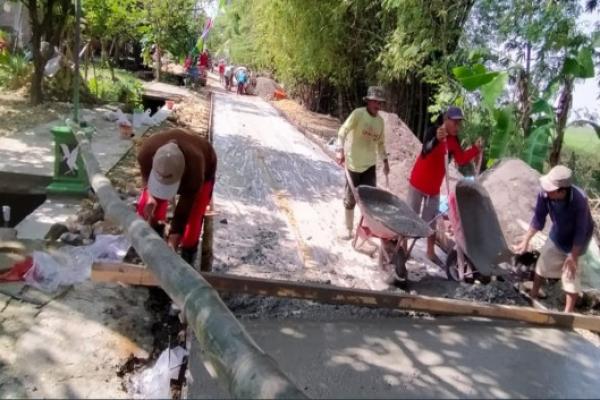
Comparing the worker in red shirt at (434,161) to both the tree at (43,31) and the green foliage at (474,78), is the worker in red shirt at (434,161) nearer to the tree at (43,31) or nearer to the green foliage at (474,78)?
the green foliage at (474,78)

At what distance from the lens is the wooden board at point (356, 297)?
375 cm

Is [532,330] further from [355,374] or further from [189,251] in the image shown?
[189,251]

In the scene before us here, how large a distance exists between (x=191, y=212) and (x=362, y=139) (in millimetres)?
2292

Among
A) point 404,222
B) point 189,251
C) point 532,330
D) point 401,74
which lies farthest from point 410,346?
point 401,74

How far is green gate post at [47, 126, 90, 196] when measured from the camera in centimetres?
584

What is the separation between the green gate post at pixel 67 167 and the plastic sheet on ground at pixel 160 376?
3260mm

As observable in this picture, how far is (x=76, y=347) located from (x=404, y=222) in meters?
3.03

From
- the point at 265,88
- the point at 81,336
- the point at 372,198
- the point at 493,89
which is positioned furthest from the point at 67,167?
the point at 265,88

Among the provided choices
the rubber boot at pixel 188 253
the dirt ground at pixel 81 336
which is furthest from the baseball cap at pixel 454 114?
the dirt ground at pixel 81 336

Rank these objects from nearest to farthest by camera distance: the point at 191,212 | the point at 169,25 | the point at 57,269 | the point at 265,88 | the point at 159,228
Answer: the point at 57,269, the point at 191,212, the point at 159,228, the point at 169,25, the point at 265,88

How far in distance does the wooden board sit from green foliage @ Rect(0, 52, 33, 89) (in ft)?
37.1

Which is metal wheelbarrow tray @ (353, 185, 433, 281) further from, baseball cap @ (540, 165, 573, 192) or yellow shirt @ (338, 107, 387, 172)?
baseball cap @ (540, 165, 573, 192)

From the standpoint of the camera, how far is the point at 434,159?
5.46 metres

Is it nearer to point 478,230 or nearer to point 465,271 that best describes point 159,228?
point 465,271
